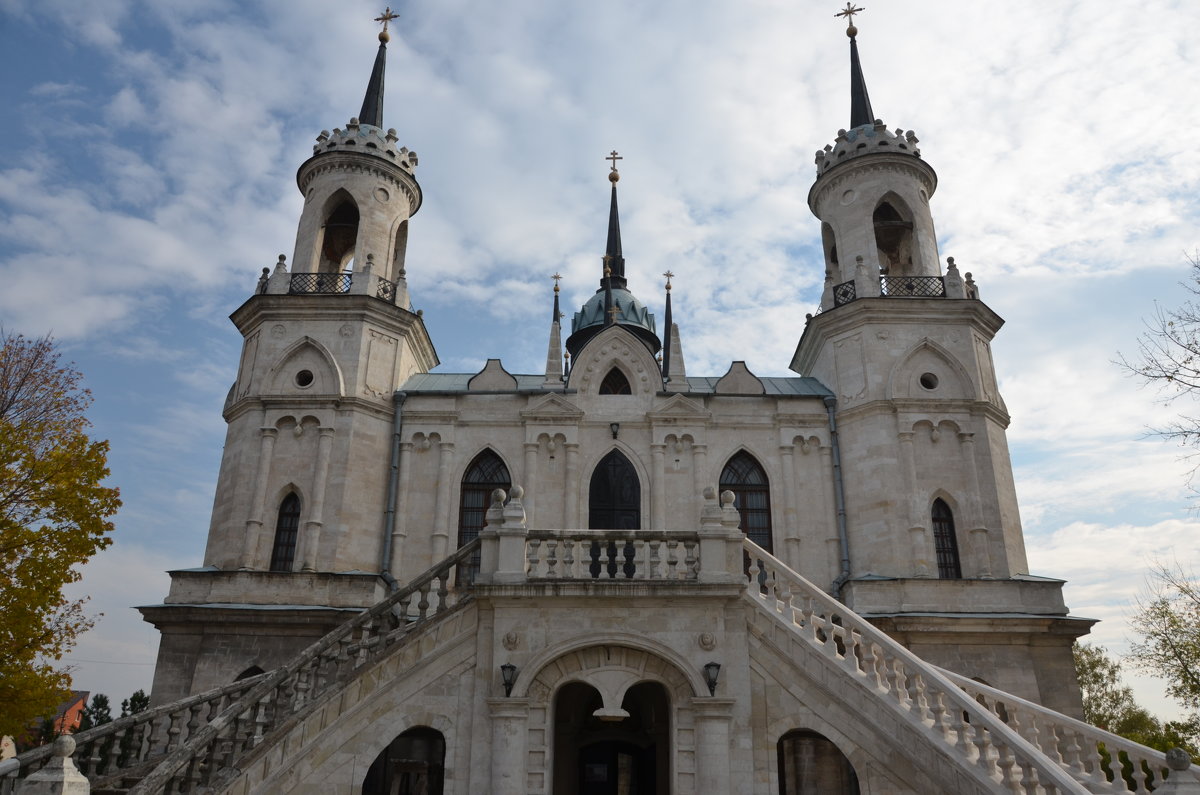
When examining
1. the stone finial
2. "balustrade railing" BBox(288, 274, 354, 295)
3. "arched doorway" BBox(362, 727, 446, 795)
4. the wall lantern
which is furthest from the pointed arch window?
the stone finial

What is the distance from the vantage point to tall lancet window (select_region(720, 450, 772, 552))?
21.2 meters

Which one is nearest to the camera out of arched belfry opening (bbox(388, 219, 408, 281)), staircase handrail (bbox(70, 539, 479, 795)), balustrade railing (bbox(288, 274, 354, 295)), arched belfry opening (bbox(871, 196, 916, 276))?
staircase handrail (bbox(70, 539, 479, 795))

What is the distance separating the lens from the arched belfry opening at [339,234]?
82.1ft

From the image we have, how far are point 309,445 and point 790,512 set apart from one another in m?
12.4

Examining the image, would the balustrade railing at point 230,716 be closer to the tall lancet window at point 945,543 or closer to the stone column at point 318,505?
the stone column at point 318,505

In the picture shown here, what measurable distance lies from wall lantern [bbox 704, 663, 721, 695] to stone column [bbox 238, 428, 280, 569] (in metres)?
12.2

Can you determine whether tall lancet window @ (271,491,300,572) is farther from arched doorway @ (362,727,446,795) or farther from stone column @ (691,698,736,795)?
stone column @ (691,698,736,795)

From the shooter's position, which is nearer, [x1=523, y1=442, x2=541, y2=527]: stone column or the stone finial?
the stone finial

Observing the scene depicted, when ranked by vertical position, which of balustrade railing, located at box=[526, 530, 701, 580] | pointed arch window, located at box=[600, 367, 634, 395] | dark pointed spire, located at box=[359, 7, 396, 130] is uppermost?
dark pointed spire, located at box=[359, 7, 396, 130]

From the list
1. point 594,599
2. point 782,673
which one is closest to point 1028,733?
point 782,673

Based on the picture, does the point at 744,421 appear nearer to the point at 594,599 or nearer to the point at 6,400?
the point at 594,599

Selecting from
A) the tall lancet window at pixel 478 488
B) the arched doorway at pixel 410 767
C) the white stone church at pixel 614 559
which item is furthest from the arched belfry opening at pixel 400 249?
the arched doorway at pixel 410 767

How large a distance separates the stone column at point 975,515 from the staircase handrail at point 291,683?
12802 mm

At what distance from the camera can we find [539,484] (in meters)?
21.2
